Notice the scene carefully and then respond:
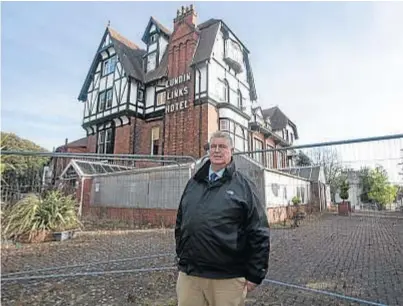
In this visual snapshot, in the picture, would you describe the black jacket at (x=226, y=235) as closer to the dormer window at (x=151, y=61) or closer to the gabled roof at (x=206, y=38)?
the gabled roof at (x=206, y=38)

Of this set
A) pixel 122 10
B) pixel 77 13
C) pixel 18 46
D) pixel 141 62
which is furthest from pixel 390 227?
pixel 141 62

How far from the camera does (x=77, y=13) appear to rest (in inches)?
281

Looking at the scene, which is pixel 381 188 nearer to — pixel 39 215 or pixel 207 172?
pixel 207 172

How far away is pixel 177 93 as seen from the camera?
1927cm

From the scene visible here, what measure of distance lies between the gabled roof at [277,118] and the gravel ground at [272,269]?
25966 mm

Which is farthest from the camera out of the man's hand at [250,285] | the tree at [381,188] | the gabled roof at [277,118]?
the gabled roof at [277,118]

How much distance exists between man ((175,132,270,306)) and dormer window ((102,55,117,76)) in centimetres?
2203

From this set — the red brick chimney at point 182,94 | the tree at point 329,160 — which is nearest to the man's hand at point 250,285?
the tree at point 329,160

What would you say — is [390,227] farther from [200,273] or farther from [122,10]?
[122,10]

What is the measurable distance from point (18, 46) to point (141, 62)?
52.0 ft

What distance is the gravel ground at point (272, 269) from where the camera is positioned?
372cm

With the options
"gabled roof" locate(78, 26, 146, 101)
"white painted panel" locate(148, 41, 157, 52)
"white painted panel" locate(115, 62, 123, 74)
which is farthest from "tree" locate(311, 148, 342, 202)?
"white painted panel" locate(148, 41, 157, 52)

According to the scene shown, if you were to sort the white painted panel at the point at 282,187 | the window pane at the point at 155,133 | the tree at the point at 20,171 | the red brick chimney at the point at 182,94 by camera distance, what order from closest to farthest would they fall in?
the white painted panel at the point at 282,187, the tree at the point at 20,171, the red brick chimney at the point at 182,94, the window pane at the point at 155,133

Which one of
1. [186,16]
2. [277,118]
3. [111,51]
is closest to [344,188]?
[186,16]
